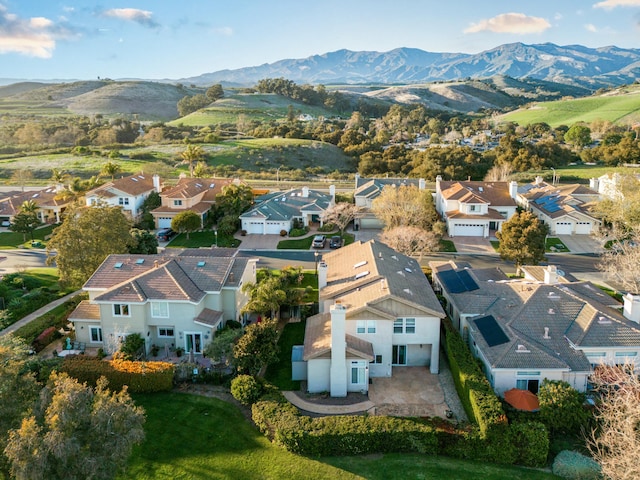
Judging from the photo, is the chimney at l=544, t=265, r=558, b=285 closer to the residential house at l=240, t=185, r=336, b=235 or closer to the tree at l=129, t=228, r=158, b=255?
the residential house at l=240, t=185, r=336, b=235

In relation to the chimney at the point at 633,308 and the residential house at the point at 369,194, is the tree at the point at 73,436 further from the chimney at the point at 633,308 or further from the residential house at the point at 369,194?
the residential house at the point at 369,194

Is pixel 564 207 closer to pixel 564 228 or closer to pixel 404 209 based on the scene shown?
pixel 564 228

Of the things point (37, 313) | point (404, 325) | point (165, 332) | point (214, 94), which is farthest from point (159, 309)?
point (214, 94)

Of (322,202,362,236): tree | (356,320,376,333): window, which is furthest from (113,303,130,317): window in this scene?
(322,202,362,236): tree

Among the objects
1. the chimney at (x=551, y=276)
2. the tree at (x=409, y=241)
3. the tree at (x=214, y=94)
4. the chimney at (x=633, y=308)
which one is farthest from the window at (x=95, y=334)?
the tree at (x=214, y=94)

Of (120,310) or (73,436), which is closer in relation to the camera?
(73,436)

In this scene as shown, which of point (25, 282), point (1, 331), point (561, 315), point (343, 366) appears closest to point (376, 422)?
point (343, 366)
